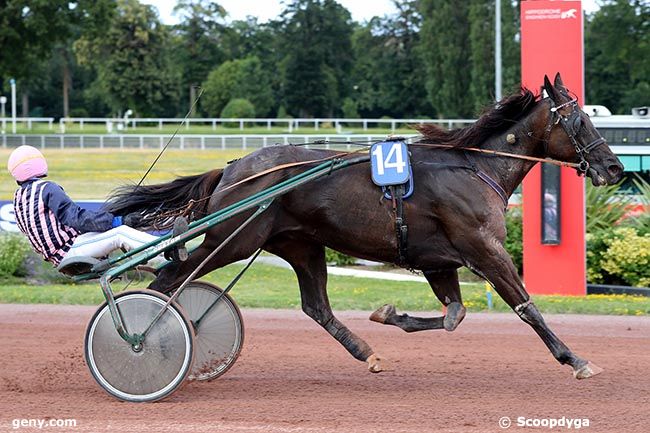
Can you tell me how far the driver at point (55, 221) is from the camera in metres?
6.03

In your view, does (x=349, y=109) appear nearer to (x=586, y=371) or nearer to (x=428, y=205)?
(x=428, y=205)

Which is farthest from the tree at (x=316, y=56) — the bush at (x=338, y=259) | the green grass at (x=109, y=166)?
the bush at (x=338, y=259)

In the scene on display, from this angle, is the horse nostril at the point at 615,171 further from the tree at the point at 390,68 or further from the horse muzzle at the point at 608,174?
the tree at the point at 390,68

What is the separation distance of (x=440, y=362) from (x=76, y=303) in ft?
16.0

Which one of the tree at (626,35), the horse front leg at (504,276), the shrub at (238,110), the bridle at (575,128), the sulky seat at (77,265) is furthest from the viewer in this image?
the shrub at (238,110)

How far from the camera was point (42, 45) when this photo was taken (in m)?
33.4

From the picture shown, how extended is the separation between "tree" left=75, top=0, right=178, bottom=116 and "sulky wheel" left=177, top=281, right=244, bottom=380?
45.7 meters

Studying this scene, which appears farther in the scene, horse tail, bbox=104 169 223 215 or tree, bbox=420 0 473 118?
tree, bbox=420 0 473 118

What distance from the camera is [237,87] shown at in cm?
4947

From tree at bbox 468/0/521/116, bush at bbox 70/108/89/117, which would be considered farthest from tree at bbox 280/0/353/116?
bush at bbox 70/108/89/117

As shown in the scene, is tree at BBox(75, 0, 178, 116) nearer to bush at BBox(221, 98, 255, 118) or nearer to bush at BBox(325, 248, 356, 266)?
bush at BBox(221, 98, 255, 118)

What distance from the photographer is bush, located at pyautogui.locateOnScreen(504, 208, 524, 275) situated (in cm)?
1330

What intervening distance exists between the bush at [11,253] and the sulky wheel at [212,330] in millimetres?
6818

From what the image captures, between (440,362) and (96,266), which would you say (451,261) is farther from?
(96,266)
